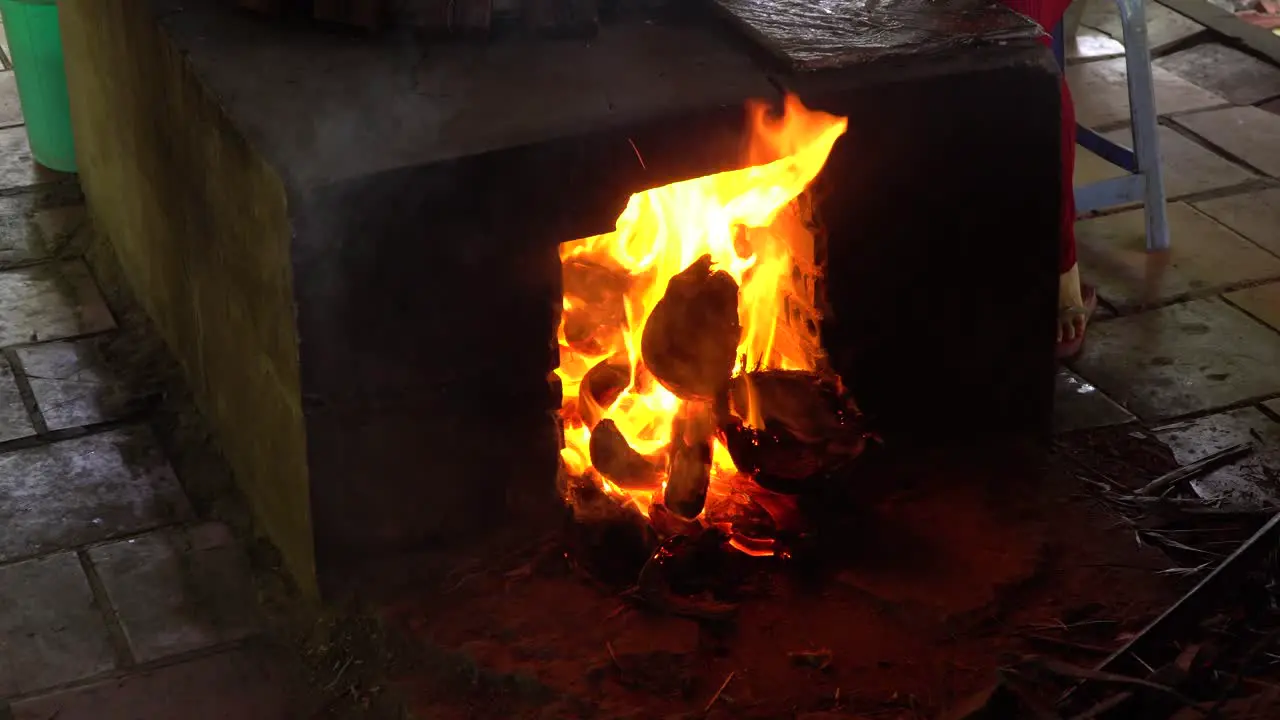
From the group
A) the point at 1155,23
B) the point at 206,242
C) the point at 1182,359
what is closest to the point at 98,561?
the point at 206,242

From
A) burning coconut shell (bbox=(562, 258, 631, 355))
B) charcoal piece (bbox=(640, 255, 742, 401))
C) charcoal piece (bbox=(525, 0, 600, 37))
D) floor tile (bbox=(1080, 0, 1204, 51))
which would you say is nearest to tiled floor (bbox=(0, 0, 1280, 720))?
floor tile (bbox=(1080, 0, 1204, 51))

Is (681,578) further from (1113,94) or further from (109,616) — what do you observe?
(1113,94)

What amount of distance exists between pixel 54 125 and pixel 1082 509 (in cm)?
337

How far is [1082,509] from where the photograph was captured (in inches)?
133

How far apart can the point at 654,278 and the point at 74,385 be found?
1.64 meters

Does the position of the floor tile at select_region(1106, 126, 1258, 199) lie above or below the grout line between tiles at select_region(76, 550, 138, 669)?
above

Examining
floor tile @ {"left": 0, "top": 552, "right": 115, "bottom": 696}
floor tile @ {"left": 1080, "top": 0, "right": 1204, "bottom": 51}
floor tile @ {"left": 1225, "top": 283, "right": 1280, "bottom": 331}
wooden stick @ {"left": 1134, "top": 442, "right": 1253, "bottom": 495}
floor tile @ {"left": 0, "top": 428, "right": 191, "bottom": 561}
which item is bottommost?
floor tile @ {"left": 0, "top": 552, "right": 115, "bottom": 696}

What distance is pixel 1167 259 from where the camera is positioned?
4605 mm

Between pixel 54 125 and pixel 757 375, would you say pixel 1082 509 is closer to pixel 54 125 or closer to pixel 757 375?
pixel 757 375

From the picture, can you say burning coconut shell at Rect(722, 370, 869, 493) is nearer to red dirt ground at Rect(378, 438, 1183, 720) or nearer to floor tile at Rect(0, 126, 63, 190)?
red dirt ground at Rect(378, 438, 1183, 720)

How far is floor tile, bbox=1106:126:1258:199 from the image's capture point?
5.03 m

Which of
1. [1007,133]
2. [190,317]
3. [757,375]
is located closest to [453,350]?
[757,375]

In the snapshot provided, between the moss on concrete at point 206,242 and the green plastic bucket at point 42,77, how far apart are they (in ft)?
1.14

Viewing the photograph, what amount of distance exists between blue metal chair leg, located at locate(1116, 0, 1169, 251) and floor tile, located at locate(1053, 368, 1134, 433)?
892mm
